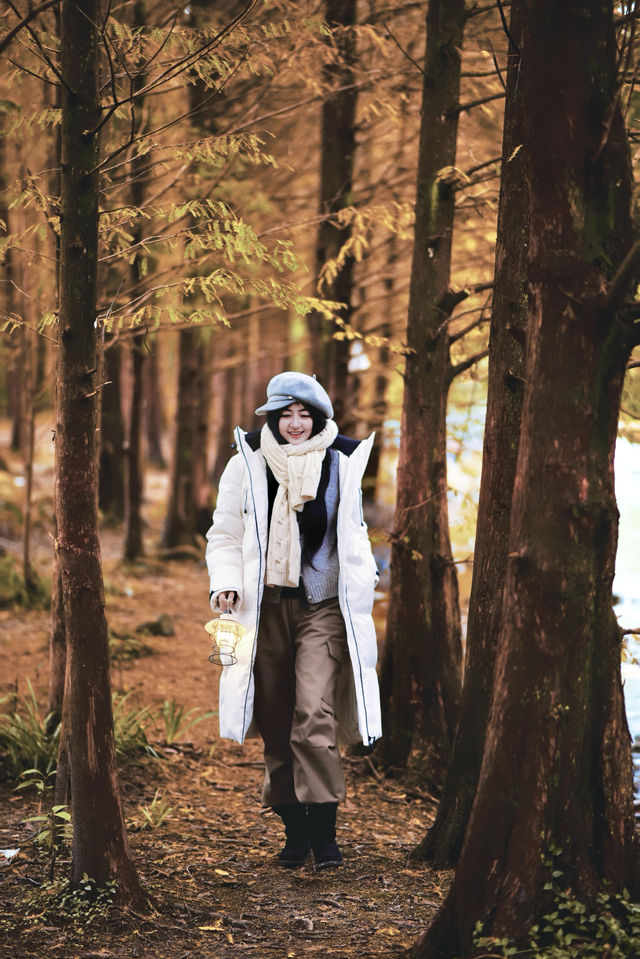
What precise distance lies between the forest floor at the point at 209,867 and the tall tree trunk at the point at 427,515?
418 millimetres

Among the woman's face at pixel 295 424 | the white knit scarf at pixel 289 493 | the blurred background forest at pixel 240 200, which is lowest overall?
the white knit scarf at pixel 289 493

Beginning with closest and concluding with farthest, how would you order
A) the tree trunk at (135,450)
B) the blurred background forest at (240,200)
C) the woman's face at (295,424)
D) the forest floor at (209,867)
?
the forest floor at (209,867) < the blurred background forest at (240,200) < the woman's face at (295,424) < the tree trunk at (135,450)

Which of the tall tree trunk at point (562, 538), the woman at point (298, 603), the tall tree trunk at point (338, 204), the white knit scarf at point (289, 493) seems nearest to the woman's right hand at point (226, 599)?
the woman at point (298, 603)

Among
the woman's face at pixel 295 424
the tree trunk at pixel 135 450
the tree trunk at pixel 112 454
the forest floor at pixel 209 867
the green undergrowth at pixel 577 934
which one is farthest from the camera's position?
the tree trunk at pixel 112 454

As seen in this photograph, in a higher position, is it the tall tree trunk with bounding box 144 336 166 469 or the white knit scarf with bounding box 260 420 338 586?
the tall tree trunk with bounding box 144 336 166 469

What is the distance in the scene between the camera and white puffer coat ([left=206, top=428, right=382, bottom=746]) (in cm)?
445

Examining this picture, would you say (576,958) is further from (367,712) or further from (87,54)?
(87,54)

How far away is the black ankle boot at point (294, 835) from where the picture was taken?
15.0ft

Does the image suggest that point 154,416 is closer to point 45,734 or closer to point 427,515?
point 427,515

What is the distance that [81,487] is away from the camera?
3721 mm

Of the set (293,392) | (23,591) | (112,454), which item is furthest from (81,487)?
(112,454)

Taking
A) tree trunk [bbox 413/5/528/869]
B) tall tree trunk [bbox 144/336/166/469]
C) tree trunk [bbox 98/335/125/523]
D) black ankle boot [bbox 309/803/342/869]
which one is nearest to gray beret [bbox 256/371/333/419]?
tree trunk [bbox 413/5/528/869]

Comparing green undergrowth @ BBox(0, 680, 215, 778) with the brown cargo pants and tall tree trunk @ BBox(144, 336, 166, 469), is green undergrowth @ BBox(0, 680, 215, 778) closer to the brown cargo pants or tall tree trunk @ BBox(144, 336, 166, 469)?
the brown cargo pants

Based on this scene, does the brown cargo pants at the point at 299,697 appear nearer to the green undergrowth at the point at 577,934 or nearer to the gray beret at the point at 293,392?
the gray beret at the point at 293,392
